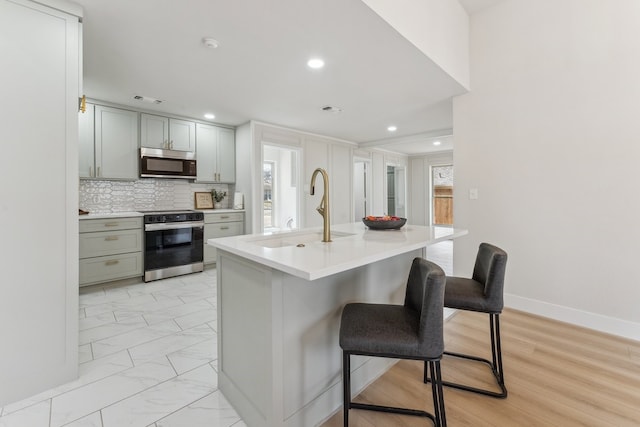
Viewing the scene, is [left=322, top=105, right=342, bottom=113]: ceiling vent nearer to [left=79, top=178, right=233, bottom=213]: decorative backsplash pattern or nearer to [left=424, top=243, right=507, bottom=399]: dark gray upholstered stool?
[left=79, top=178, right=233, bottom=213]: decorative backsplash pattern

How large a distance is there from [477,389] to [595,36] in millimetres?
3114

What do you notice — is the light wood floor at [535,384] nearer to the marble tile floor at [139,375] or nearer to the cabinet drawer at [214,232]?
the marble tile floor at [139,375]

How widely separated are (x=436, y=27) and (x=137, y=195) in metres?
4.40

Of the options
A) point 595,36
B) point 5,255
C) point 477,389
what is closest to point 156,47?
point 5,255

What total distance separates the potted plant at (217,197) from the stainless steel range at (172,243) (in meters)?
0.73

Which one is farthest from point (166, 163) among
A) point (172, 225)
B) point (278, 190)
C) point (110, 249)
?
point (278, 190)

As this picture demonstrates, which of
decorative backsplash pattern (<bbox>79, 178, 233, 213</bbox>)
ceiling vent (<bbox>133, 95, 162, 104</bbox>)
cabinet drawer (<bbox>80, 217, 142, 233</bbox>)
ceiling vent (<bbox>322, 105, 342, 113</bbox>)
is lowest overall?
cabinet drawer (<bbox>80, 217, 142, 233</bbox>)

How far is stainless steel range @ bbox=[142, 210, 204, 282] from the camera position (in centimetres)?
384

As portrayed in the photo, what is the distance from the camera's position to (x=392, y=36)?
2.18m

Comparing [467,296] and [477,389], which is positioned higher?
[467,296]

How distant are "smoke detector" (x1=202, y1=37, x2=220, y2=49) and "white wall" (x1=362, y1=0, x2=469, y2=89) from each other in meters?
1.23

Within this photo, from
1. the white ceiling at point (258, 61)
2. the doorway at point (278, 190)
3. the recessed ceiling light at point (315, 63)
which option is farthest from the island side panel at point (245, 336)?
the doorway at point (278, 190)

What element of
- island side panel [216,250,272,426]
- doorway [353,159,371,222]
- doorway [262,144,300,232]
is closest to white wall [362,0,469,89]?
island side panel [216,250,272,426]

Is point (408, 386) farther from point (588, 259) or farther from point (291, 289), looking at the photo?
point (588, 259)
